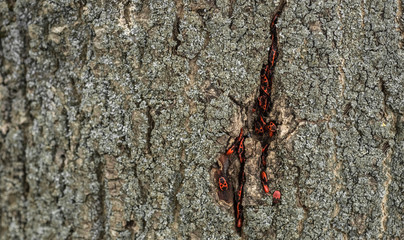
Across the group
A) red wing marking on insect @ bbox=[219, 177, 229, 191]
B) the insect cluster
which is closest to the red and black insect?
the insect cluster

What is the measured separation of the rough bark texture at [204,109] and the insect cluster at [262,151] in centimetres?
3

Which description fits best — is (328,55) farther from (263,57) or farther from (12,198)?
(12,198)

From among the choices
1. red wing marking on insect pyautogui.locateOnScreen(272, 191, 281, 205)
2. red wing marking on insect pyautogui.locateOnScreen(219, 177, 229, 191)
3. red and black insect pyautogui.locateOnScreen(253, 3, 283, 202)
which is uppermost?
red and black insect pyautogui.locateOnScreen(253, 3, 283, 202)

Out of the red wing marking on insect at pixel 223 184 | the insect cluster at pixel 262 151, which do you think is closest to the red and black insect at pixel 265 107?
the insect cluster at pixel 262 151

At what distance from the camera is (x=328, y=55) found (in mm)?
1384

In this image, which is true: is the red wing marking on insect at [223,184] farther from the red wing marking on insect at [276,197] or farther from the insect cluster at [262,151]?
the red wing marking on insect at [276,197]

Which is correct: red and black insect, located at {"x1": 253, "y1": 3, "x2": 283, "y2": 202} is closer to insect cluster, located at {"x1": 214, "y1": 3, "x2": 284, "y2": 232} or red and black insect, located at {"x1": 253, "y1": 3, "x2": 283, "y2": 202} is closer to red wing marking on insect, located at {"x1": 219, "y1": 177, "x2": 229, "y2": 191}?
insect cluster, located at {"x1": 214, "y1": 3, "x2": 284, "y2": 232}

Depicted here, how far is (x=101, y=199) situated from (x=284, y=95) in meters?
0.91

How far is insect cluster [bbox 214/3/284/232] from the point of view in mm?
1413

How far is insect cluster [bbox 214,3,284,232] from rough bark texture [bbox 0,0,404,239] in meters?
0.03

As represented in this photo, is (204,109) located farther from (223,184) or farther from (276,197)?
(276,197)

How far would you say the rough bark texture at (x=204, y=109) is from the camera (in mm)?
1377

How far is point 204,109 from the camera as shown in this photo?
1.39 m

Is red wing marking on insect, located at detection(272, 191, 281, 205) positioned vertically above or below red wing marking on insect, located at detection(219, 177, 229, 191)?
below
